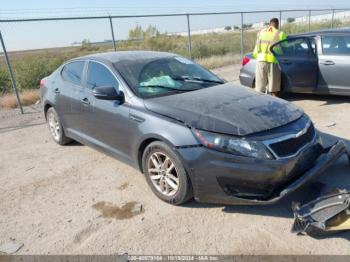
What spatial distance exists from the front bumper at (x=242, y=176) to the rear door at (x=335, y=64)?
4116 mm

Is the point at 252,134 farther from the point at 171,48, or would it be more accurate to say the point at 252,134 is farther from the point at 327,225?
the point at 171,48

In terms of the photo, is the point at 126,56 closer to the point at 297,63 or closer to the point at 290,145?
the point at 290,145

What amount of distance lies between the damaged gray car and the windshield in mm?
13

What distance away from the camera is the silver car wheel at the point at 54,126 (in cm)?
572

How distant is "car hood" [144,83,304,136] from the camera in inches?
128

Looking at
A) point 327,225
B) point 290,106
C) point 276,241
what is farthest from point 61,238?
point 290,106

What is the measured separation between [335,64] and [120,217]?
5.44 metres

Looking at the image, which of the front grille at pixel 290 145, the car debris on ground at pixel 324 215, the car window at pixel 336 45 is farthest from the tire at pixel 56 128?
the car window at pixel 336 45

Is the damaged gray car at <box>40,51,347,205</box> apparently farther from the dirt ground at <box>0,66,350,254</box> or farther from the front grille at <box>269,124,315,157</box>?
the dirt ground at <box>0,66,350,254</box>

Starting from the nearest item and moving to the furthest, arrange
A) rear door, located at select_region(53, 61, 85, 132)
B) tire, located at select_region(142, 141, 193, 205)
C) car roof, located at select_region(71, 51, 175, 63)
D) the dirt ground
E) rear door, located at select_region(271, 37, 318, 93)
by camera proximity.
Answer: the dirt ground, tire, located at select_region(142, 141, 193, 205), car roof, located at select_region(71, 51, 175, 63), rear door, located at select_region(53, 61, 85, 132), rear door, located at select_region(271, 37, 318, 93)

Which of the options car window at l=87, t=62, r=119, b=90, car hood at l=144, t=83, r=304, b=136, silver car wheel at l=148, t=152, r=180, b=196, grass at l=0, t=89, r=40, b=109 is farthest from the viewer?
grass at l=0, t=89, r=40, b=109

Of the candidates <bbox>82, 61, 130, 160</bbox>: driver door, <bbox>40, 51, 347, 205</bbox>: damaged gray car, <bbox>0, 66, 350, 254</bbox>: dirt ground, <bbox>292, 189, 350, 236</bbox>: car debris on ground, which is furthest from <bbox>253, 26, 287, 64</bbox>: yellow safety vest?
<bbox>292, 189, 350, 236</bbox>: car debris on ground

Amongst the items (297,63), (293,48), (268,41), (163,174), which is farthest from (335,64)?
(163,174)

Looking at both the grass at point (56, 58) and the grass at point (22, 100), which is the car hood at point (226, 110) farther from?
the grass at point (56, 58)
